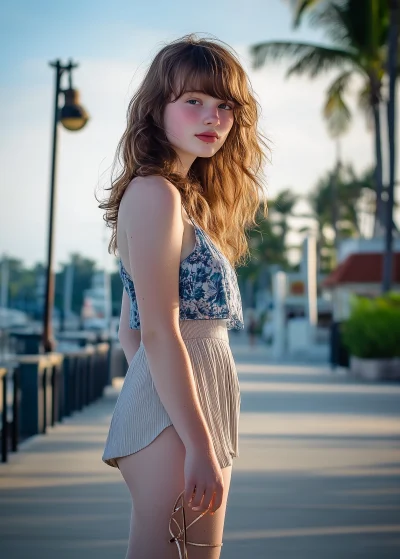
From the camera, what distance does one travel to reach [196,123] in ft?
9.30

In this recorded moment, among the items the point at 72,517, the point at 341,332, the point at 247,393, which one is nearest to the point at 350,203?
the point at 341,332

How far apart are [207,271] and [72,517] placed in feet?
15.0

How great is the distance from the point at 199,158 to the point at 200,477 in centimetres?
104

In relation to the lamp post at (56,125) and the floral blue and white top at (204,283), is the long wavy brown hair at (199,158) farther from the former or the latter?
the lamp post at (56,125)

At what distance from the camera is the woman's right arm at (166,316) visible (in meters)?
2.55

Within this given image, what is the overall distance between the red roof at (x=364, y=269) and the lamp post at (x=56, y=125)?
24.5 metres

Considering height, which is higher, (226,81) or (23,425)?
(226,81)

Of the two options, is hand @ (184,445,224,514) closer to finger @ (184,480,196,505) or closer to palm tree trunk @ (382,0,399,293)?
finger @ (184,480,196,505)

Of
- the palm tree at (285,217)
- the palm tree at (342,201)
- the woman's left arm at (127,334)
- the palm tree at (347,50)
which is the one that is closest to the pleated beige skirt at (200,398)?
the woman's left arm at (127,334)

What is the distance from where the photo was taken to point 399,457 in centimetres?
1030

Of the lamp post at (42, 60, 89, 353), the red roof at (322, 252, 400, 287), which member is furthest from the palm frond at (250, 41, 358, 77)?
the lamp post at (42, 60, 89, 353)

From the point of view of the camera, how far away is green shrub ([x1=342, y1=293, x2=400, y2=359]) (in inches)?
971

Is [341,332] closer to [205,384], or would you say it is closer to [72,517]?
[72,517]

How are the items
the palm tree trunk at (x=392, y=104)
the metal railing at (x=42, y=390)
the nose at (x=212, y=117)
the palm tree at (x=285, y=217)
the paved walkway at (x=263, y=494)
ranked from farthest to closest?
the palm tree at (x=285, y=217), the palm tree trunk at (x=392, y=104), the metal railing at (x=42, y=390), the paved walkway at (x=263, y=494), the nose at (x=212, y=117)
